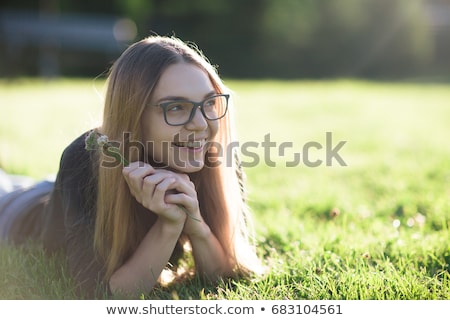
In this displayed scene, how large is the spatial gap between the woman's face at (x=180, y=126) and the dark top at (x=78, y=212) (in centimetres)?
34

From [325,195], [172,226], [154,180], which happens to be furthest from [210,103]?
[325,195]

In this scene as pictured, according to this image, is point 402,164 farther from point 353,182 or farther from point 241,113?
point 241,113

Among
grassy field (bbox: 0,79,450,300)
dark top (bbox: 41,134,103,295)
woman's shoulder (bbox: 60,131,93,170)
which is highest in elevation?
woman's shoulder (bbox: 60,131,93,170)

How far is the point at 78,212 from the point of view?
8.93 feet

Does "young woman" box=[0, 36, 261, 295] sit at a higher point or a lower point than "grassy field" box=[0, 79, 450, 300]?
higher

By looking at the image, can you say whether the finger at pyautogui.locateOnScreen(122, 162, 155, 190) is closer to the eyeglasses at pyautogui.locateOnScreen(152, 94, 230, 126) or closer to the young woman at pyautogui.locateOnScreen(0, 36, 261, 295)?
the young woman at pyautogui.locateOnScreen(0, 36, 261, 295)

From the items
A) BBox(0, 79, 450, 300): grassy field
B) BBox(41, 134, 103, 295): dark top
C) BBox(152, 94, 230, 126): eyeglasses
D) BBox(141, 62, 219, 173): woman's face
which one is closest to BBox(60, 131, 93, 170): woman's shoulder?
BBox(41, 134, 103, 295): dark top

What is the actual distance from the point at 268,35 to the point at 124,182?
1999 cm

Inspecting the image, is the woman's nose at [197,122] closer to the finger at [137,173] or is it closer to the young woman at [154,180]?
the young woman at [154,180]

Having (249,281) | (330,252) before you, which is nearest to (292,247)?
(330,252)

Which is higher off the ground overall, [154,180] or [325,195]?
[154,180]

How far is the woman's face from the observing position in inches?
98.9

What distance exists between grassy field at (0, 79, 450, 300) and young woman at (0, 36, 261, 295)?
0.54 feet

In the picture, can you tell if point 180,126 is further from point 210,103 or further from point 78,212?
point 78,212
